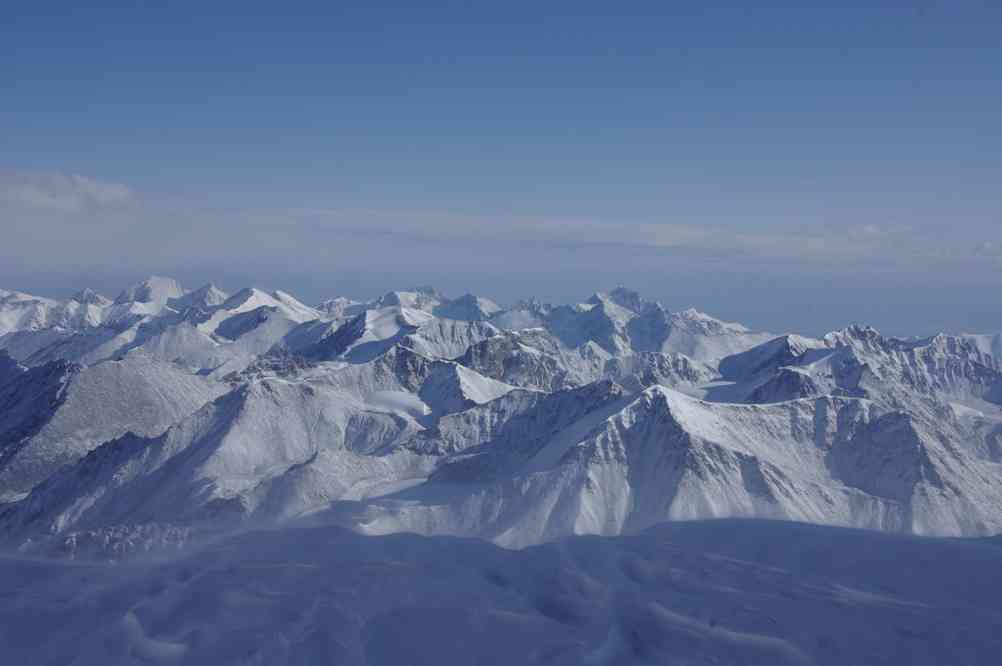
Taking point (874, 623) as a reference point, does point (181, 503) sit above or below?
below

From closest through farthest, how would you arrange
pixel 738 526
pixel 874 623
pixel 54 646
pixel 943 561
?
pixel 54 646 < pixel 874 623 < pixel 943 561 < pixel 738 526

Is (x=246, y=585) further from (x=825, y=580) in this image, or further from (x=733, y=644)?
(x=825, y=580)

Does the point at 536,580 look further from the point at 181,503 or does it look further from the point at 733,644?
the point at 181,503

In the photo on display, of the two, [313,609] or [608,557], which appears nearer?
[313,609]

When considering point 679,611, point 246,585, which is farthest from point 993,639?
point 246,585

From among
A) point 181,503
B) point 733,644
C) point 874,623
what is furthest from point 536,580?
point 181,503

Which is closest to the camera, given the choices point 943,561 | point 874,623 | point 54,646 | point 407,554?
point 54,646
